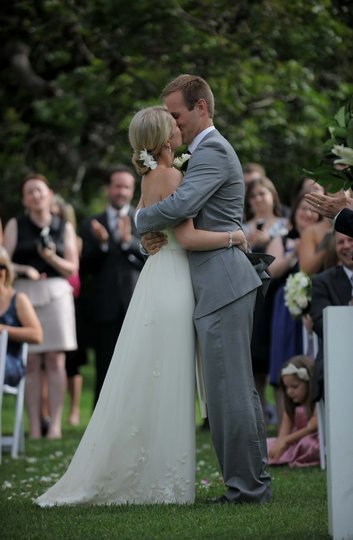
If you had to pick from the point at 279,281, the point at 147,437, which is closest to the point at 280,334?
the point at 279,281

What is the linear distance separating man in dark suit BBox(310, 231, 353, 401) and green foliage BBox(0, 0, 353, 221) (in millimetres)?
4878

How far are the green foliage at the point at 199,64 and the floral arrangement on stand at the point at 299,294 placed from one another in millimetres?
4559

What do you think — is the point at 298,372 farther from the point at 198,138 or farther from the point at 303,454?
the point at 198,138

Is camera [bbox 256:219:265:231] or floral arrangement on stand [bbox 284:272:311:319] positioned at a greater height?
camera [bbox 256:219:265:231]

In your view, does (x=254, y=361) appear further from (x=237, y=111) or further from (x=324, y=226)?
(x=237, y=111)

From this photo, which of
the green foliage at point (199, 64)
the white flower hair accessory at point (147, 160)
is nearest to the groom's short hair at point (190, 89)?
the white flower hair accessory at point (147, 160)

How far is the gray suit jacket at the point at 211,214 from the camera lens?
6.91 meters

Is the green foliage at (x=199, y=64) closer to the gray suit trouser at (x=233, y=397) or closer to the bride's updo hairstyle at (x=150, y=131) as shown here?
the bride's updo hairstyle at (x=150, y=131)

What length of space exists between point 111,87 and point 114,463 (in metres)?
9.57

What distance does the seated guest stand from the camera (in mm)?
Answer: 11078

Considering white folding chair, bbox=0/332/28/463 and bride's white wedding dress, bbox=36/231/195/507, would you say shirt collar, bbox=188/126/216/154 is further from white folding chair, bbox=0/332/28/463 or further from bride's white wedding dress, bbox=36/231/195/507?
white folding chair, bbox=0/332/28/463

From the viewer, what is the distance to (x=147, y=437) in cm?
707

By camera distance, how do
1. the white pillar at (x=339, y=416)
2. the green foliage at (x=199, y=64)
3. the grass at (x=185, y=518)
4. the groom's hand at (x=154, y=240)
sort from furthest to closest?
the green foliage at (x=199, y=64) → the groom's hand at (x=154, y=240) → the grass at (x=185, y=518) → the white pillar at (x=339, y=416)

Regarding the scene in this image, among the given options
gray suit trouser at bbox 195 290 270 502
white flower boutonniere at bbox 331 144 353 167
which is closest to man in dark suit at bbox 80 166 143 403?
gray suit trouser at bbox 195 290 270 502
